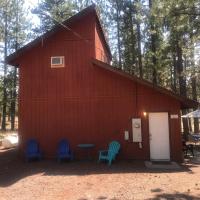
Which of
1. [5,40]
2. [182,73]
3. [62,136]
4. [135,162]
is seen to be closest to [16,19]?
[5,40]

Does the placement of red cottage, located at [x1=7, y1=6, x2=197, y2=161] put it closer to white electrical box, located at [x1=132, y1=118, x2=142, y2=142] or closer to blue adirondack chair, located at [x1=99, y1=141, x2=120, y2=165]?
white electrical box, located at [x1=132, y1=118, x2=142, y2=142]

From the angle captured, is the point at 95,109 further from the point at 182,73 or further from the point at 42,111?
the point at 182,73

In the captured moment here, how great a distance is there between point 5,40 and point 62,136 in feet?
74.2

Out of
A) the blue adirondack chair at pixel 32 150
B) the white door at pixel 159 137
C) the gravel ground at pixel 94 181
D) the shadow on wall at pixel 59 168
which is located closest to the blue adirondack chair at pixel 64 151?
the shadow on wall at pixel 59 168

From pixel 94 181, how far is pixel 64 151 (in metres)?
4.30

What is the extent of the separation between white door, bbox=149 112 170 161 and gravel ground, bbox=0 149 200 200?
114 cm

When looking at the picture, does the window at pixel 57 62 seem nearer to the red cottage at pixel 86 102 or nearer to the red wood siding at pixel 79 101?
the red cottage at pixel 86 102

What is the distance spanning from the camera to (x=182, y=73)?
2092cm

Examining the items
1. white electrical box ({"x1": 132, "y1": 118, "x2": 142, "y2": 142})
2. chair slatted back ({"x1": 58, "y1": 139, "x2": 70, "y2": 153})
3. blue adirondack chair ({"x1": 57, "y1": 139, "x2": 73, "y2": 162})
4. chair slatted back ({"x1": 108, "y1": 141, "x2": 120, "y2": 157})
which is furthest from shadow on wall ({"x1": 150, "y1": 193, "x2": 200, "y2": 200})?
chair slatted back ({"x1": 58, "y1": 139, "x2": 70, "y2": 153})

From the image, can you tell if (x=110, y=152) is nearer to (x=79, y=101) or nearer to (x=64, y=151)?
(x=64, y=151)

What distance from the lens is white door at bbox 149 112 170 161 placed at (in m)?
14.3

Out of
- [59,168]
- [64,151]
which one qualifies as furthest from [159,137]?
[59,168]

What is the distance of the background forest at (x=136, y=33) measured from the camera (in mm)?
13648

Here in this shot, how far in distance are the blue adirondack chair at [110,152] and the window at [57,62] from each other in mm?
4463
